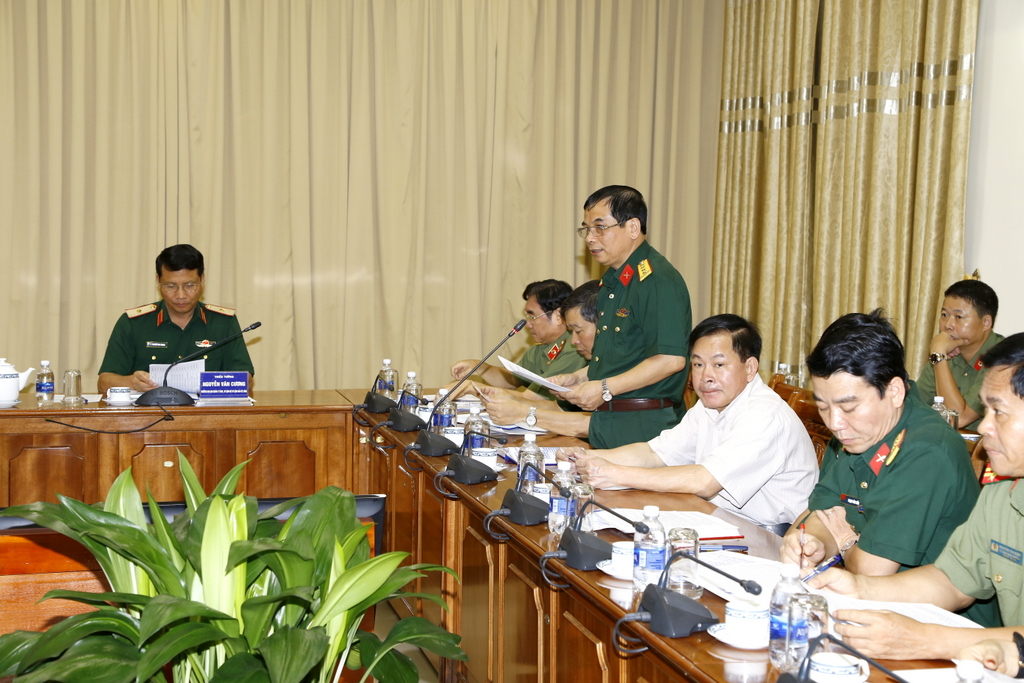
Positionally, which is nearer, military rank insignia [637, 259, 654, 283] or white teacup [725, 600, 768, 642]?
white teacup [725, 600, 768, 642]

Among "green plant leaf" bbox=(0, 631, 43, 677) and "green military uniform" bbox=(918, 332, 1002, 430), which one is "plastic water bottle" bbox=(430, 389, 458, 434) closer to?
"green plant leaf" bbox=(0, 631, 43, 677)

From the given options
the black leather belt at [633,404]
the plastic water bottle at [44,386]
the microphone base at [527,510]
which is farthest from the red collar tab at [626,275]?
the plastic water bottle at [44,386]

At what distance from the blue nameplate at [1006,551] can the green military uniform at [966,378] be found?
2.63m

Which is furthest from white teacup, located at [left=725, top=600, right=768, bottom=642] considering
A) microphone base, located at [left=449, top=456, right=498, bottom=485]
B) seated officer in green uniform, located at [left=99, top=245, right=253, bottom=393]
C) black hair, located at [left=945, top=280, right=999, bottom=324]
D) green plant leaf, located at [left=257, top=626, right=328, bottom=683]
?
seated officer in green uniform, located at [left=99, top=245, right=253, bottom=393]

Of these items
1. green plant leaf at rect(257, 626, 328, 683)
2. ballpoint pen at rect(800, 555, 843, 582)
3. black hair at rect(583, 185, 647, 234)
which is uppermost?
black hair at rect(583, 185, 647, 234)

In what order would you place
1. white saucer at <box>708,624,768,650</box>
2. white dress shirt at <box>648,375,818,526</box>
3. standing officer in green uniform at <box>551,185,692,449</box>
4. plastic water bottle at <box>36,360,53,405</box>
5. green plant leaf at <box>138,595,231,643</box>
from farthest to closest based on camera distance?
plastic water bottle at <box>36,360,53,405</box>, standing officer in green uniform at <box>551,185,692,449</box>, white dress shirt at <box>648,375,818,526</box>, white saucer at <box>708,624,768,650</box>, green plant leaf at <box>138,595,231,643</box>

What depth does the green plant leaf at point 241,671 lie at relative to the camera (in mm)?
1092

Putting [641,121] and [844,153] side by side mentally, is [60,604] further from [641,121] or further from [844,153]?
[641,121]

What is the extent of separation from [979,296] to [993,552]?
2620 millimetres

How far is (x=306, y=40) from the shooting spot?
5.55m

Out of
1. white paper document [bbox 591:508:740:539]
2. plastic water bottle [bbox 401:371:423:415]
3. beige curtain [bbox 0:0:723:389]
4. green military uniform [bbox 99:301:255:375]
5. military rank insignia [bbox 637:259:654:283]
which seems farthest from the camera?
beige curtain [bbox 0:0:723:389]

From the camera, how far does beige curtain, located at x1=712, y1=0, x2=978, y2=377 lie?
13.9ft

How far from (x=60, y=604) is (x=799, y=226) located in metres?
4.45

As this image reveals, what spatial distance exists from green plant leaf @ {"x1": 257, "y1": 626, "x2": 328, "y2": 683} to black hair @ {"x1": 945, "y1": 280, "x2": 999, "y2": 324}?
363cm
